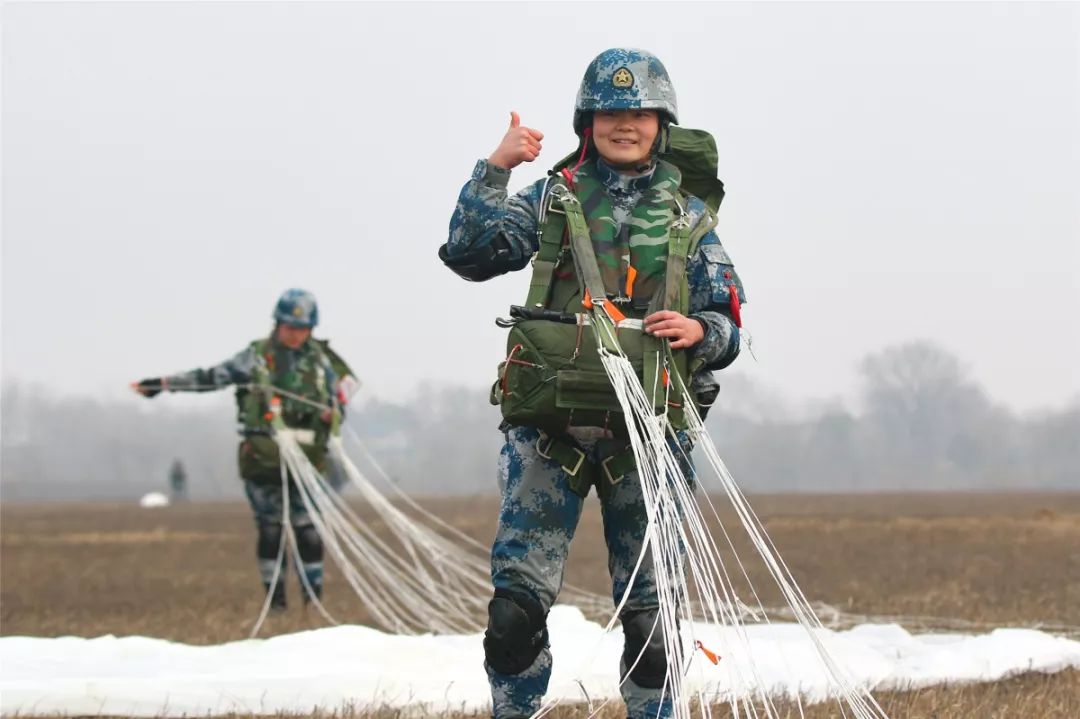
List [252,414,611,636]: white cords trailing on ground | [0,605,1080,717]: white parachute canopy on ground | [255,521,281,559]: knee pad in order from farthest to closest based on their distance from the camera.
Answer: [255,521,281,559]: knee pad, [252,414,611,636]: white cords trailing on ground, [0,605,1080,717]: white parachute canopy on ground

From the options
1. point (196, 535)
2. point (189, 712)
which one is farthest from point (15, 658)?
point (196, 535)

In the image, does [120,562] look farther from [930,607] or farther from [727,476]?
[727,476]

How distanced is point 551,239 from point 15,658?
3.51 metres

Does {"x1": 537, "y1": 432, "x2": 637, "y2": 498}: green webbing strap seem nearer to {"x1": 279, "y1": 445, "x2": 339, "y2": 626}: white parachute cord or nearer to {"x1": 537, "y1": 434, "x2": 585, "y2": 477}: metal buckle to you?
{"x1": 537, "y1": 434, "x2": 585, "y2": 477}: metal buckle

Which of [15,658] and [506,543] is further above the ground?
[506,543]

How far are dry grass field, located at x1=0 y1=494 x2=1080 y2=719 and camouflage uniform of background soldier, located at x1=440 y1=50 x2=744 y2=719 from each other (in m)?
1.13

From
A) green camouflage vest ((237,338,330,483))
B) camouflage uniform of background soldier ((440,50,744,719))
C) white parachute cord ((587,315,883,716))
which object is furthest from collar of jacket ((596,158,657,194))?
green camouflage vest ((237,338,330,483))

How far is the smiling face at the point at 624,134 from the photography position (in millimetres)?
4637

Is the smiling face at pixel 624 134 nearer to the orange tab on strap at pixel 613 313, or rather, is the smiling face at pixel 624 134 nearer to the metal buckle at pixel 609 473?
the orange tab on strap at pixel 613 313

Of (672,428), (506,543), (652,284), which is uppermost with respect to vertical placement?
(652,284)

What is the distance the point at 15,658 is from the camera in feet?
22.2

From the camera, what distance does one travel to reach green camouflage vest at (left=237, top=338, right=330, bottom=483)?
1070cm

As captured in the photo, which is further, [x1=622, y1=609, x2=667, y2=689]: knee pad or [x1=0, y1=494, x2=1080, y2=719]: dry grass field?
[x1=0, y1=494, x2=1080, y2=719]: dry grass field

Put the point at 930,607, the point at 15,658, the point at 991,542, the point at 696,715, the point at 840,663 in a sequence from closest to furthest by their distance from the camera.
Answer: the point at 696,715 → the point at 840,663 → the point at 15,658 → the point at 930,607 → the point at 991,542
